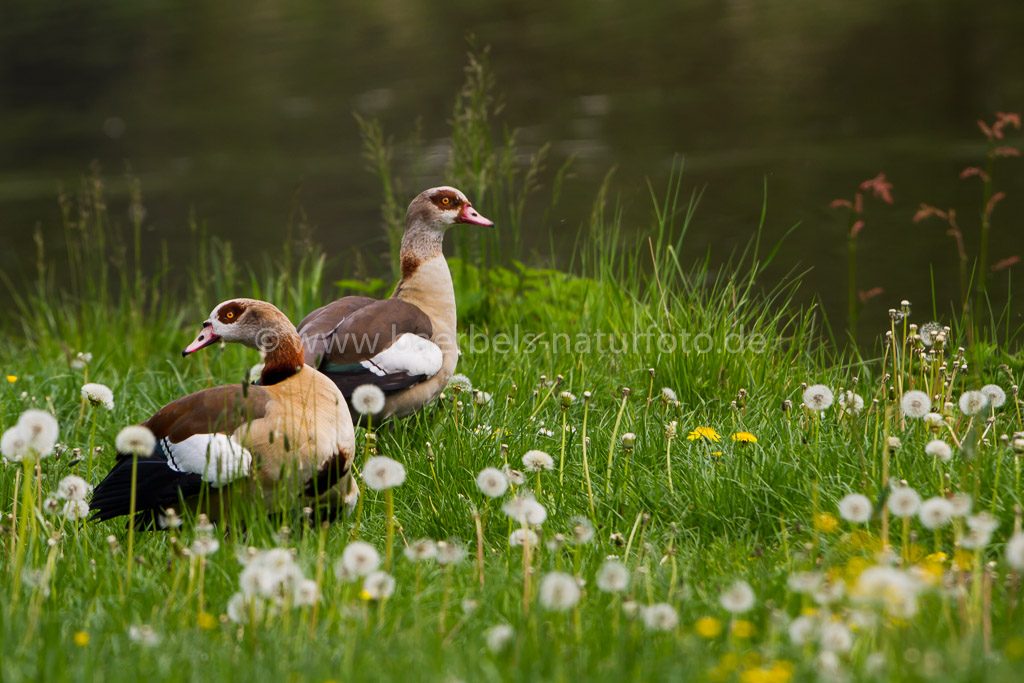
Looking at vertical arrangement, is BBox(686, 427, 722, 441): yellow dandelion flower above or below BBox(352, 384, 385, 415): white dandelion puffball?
below

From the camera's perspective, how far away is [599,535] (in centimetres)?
363

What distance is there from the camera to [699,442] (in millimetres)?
4285

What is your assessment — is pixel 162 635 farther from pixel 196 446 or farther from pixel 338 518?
pixel 338 518

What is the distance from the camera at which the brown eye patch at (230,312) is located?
4.03m

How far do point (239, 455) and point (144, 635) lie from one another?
1008 mm

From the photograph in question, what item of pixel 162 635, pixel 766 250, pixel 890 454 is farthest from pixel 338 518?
pixel 766 250

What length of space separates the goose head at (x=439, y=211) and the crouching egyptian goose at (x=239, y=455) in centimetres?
176

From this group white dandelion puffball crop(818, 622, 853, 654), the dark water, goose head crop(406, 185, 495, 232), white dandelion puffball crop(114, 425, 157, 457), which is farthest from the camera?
the dark water

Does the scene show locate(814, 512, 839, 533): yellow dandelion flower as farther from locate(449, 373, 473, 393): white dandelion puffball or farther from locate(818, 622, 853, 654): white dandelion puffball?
locate(449, 373, 473, 393): white dandelion puffball

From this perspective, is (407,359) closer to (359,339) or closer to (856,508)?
(359,339)

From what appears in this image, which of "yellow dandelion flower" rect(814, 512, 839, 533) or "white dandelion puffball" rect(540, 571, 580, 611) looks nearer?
"white dandelion puffball" rect(540, 571, 580, 611)

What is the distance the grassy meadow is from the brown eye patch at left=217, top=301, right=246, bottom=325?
0.56m

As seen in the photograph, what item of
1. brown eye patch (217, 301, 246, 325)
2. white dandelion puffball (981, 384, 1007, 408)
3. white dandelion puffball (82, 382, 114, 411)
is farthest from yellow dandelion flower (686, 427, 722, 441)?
white dandelion puffball (82, 382, 114, 411)

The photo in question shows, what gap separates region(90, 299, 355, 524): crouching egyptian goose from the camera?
3.52 meters
